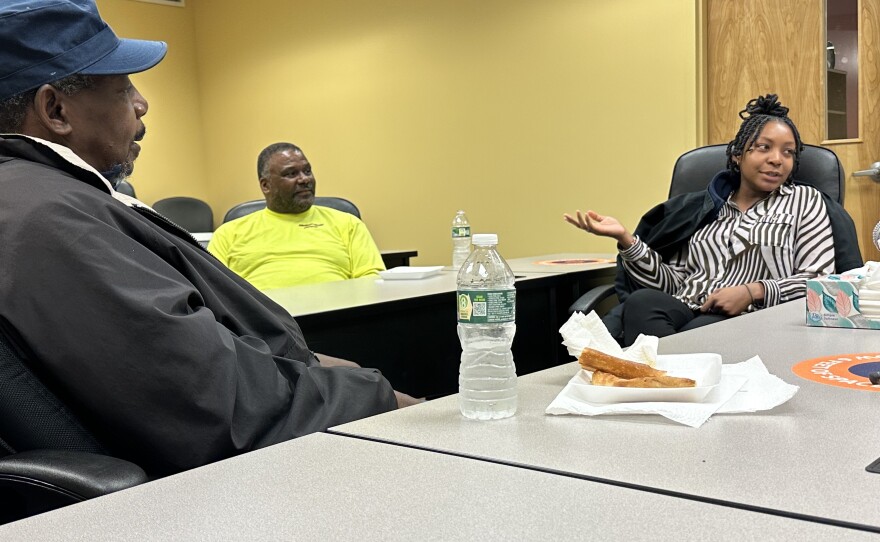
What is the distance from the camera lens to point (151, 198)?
6.75 m

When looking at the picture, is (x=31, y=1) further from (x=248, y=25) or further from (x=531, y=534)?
(x=248, y=25)

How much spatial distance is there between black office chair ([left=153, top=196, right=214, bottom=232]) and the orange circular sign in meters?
5.87

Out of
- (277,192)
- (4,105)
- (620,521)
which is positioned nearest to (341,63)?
(277,192)

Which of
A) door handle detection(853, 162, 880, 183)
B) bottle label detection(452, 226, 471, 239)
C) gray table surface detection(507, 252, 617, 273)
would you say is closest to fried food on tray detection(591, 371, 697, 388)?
gray table surface detection(507, 252, 617, 273)

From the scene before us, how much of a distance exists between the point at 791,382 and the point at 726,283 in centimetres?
155

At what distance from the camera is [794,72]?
3822 mm

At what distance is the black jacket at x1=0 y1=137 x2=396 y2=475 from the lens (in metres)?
1.02

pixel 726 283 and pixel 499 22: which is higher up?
pixel 499 22

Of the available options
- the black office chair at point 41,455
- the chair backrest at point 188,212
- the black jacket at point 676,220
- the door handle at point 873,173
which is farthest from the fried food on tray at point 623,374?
the chair backrest at point 188,212

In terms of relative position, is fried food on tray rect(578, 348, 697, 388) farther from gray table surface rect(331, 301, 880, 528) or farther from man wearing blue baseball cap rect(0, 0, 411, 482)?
man wearing blue baseball cap rect(0, 0, 411, 482)

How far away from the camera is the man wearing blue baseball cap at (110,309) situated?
40.2 inches

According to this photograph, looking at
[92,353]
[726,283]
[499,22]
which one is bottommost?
[726,283]

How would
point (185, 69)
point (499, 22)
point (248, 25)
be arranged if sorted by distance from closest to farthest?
point (499, 22)
point (248, 25)
point (185, 69)

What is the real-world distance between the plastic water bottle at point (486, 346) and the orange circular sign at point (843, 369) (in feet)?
1.45
